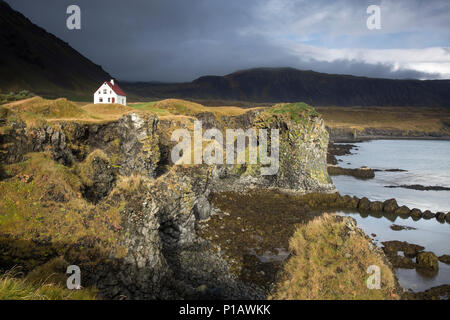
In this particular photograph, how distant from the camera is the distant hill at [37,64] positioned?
122m

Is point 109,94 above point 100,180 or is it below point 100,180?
above

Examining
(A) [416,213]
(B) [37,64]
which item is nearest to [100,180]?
(A) [416,213]

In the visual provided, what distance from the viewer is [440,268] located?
60.3 feet

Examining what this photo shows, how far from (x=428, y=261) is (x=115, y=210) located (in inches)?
784

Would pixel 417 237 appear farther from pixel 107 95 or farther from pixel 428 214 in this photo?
pixel 107 95

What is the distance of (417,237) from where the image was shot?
23797mm

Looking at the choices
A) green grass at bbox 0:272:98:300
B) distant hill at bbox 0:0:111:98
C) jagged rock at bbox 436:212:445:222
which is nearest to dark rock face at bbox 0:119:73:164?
green grass at bbox 0:272:98:300

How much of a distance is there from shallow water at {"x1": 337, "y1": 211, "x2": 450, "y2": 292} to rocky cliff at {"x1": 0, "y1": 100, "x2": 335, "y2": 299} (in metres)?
10.1

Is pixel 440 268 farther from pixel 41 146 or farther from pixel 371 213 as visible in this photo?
pixel 41 146

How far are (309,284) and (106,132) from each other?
24547 mm

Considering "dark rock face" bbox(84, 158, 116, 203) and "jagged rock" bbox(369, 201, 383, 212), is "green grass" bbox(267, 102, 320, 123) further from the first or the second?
"dark rock face" bbox(84, 158, 116, 203)

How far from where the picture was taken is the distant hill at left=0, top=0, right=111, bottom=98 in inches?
4823

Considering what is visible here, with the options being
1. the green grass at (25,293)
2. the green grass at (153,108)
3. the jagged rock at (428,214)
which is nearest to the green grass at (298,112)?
the jagged rock at (428,214)
